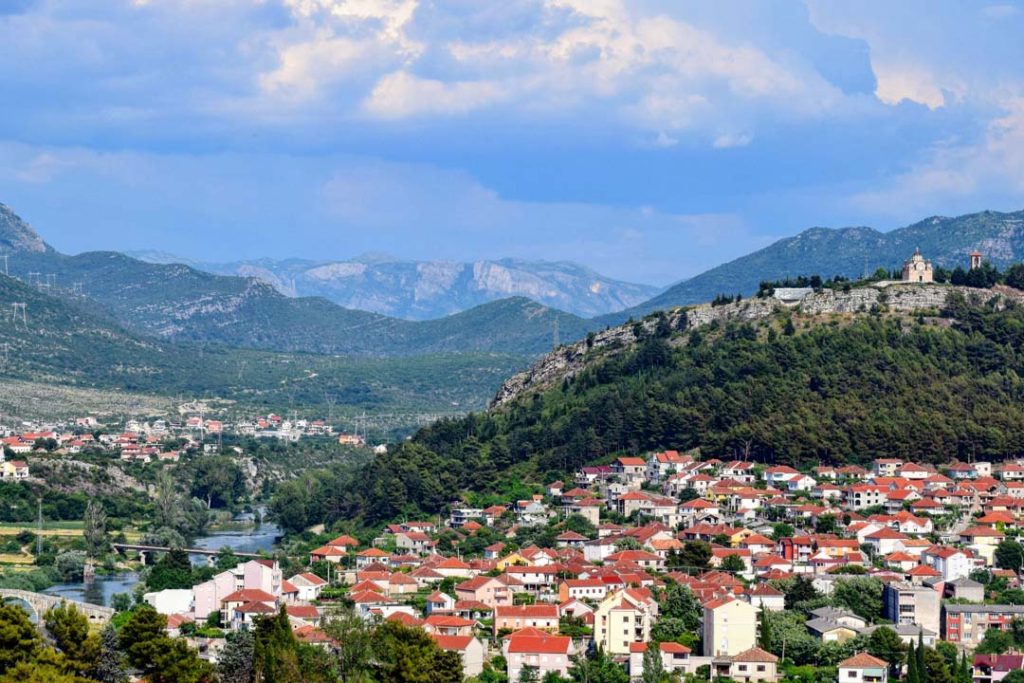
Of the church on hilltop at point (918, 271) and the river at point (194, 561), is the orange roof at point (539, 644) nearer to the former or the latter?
the river at point (194, 561)

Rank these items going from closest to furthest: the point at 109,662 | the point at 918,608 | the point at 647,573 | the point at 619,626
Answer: the point at 109,662
the point at 619,626
the point at 918,608
the point at 647,573

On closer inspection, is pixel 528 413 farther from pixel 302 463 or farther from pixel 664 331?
pixel 302 463

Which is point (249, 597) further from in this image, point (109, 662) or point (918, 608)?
point (918, 608)

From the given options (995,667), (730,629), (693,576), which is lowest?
(995,667)

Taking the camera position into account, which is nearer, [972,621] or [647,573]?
[972,621]

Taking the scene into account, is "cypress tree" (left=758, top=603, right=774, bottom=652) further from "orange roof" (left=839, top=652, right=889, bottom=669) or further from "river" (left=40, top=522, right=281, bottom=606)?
"river" (left=40, top=522, right=281, bottom=606)

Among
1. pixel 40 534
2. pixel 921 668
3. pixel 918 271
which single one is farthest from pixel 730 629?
pixel 918 271

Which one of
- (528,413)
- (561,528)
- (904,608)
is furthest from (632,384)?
(904,608)
